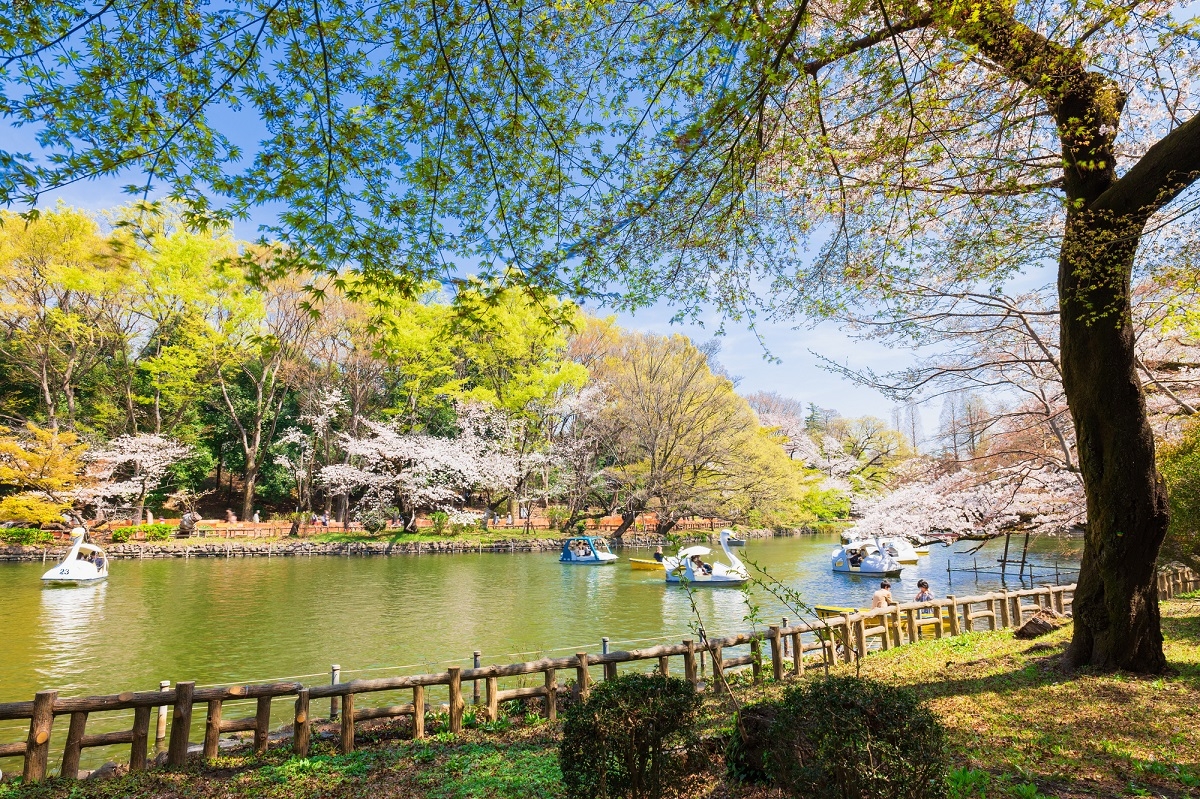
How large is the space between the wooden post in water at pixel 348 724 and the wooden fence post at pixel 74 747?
2077 millimetres

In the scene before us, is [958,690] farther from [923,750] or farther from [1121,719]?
[923,750]

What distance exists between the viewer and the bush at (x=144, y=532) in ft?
77.9

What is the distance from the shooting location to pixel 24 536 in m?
21.9

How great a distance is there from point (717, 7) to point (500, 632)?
11064mm

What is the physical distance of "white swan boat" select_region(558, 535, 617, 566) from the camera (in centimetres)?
2317

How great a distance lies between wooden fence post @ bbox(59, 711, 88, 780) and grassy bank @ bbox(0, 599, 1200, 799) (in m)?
0.31

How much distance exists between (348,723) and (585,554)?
18.0 m

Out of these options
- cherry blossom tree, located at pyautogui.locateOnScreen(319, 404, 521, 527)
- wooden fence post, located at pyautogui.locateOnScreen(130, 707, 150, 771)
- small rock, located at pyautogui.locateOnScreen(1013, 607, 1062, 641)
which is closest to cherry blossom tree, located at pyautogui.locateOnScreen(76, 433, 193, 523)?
cherry blossom tree, located at pyautogui.locateOnScreen(319, 404, 521, 527)

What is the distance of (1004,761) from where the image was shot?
14.1ft

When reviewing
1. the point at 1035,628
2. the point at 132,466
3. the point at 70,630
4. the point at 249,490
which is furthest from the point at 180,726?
Result: the point at 132,466

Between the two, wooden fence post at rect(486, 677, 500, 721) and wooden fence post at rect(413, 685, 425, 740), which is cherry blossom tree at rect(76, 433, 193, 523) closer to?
wooden fence post at rect(413, 685, 425, 740)

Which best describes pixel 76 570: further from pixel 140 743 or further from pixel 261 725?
pixel 261 725

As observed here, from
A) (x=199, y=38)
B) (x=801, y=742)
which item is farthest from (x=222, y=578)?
(x=801, y=742)

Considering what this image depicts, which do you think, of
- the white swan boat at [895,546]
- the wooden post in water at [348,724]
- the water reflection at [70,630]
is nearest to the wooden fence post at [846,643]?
the wooden post in water at [348,724]
